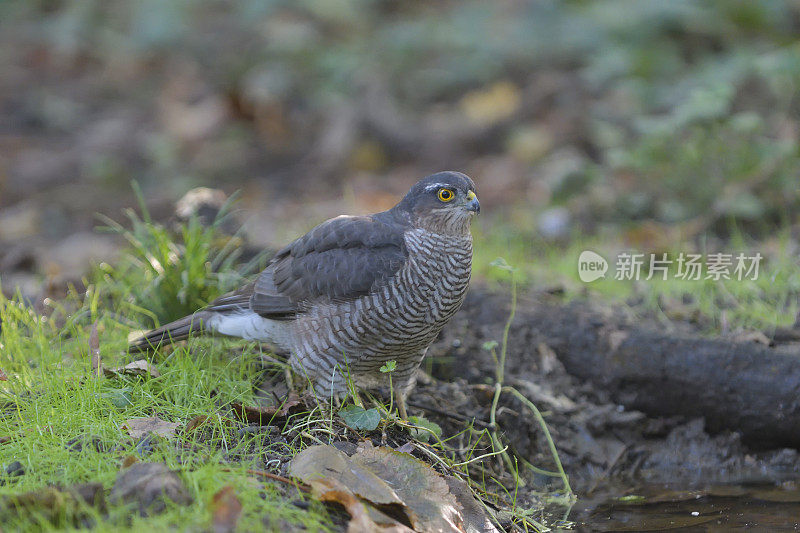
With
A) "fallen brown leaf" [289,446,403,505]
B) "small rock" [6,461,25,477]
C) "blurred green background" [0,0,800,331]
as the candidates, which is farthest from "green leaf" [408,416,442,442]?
"blurred green background" [0,0,800,331]

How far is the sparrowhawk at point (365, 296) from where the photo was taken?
4152mm

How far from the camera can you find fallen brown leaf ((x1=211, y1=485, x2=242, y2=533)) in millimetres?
2764

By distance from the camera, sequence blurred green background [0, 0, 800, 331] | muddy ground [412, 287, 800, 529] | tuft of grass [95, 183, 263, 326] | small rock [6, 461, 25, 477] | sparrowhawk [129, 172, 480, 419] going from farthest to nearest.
→ blurred green background [0, 0, 800, 331] → tuft of grass [95, 183, 263, 326] → muddy ground [412, 287, 800, 529] → sparrowhawk [129, 172, 480, 419] → small rock [6, 461, 25, 477]

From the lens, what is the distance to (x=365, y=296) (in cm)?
422

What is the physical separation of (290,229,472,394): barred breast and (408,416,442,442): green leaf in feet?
0.90

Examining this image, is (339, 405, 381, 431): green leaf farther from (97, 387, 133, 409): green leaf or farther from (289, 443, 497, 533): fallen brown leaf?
(97, 387, 133, 409): green leaf

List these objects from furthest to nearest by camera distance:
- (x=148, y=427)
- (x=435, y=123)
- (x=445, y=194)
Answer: (x=435, y=123) < (x=445, y=194) < (x=148, y=427)

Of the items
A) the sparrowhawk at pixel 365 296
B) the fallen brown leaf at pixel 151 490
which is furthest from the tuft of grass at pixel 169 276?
the fallen brown leaf at pixel 151 490

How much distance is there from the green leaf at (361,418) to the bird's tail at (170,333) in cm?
109

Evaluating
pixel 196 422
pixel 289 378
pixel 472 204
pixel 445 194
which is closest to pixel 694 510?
pixel 472 204

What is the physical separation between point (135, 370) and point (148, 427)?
60 cm

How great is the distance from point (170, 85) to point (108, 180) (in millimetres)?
3201

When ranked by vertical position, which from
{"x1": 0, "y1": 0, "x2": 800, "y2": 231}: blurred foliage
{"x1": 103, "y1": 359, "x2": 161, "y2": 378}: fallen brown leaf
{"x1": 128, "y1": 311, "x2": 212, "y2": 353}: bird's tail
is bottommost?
{"x1": 103, "y1": 359, "x2": 161, "y2": 378}: fallen brown leaf

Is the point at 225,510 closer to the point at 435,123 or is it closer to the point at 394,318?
the point at 394,318
